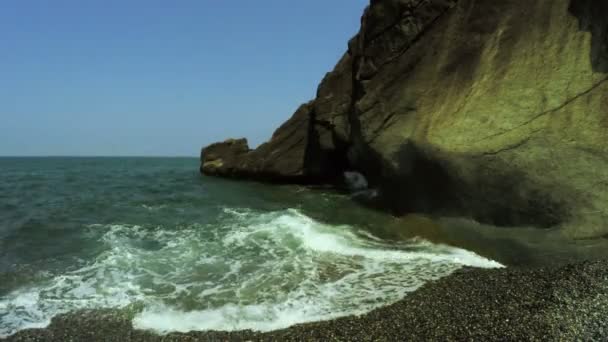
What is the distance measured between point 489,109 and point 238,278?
8.62 m

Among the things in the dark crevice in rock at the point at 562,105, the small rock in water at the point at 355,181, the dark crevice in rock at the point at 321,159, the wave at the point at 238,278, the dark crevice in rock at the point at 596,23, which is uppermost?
the dark crevice in rock at the point at 596,23

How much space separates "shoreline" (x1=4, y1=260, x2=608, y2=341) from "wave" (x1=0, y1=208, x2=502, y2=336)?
0.35 m

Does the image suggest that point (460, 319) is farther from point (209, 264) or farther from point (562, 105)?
point (562, 105)

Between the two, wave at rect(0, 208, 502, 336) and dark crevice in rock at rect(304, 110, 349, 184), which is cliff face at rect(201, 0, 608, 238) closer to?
wave at rect(0, 208, 502, 336)

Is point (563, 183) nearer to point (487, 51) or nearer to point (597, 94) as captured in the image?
point (597, 94)

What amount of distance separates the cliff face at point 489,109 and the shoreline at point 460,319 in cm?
289

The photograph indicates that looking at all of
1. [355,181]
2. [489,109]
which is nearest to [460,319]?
[489,109]

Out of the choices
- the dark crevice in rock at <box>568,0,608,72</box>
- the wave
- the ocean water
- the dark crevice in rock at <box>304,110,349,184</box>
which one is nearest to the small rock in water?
the dark crevice in rock at <box>304,110,349,184</box>

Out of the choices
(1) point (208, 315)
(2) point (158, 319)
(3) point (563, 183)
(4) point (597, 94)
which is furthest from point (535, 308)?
Answer: (4) point (597, 94)

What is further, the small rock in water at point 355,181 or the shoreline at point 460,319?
the small rock in water at point 355,181

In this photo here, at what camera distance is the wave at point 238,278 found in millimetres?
7195

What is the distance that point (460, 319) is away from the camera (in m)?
6.38

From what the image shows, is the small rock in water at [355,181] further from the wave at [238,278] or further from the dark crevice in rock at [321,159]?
the wave at [238,278]

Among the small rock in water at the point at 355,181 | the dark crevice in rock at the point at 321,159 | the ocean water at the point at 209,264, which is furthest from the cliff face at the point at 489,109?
the dark crevice in rock at the point at 321,159
